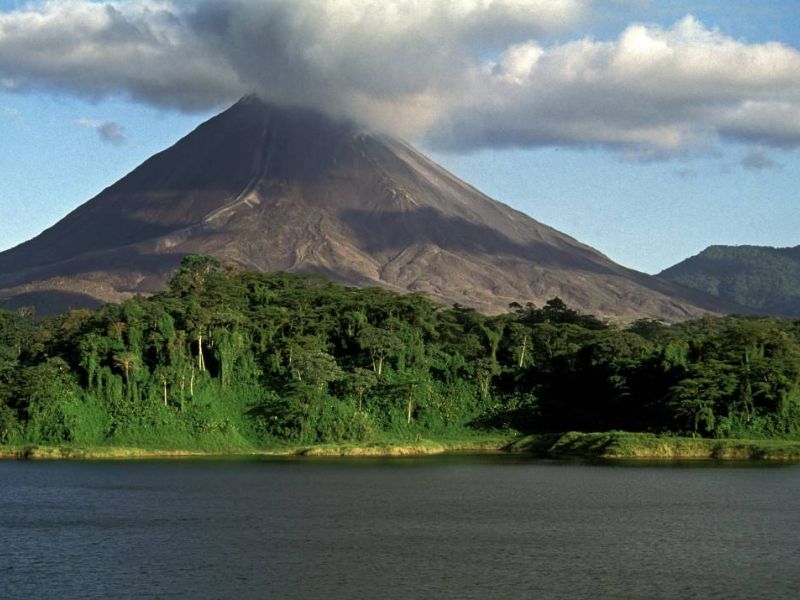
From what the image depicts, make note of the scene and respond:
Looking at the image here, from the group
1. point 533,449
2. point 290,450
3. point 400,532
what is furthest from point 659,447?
point 400,532

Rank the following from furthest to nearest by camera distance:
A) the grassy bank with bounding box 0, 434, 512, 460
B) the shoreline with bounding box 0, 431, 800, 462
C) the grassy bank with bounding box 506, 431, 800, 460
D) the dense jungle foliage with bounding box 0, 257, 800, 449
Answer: the dense jungle foliage with bounding box 0, 257, 800, 449, the grassy bank with bounding box 0, 434, 512, 460, the shoreline with bounding box 0, 431, 800, 462, the grassy bank with bounding box 506, 431, 800, 460

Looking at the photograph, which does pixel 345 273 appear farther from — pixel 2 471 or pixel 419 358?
pixel 2 471

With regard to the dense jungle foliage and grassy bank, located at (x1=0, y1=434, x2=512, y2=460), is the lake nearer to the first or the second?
grassy bank, located at (x1=0, y1=434, x2=512, y2=460)

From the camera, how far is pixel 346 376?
64.2 metres

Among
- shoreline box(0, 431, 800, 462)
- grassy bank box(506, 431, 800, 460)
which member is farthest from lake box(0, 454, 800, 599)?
shoreline box(0, 431, 800, 462)

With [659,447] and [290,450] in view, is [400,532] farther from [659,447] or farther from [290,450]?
[290,450]

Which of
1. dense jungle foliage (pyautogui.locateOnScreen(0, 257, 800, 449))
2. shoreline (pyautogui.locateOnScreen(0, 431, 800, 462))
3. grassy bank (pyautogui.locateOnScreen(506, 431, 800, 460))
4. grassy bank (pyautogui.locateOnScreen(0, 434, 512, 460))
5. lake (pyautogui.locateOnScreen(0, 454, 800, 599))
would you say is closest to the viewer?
lake (pyautogui.locateOnScreen(0, 454, 800, 599))

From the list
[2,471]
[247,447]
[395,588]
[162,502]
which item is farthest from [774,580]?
[247,447]

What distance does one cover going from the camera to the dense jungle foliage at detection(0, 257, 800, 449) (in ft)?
198

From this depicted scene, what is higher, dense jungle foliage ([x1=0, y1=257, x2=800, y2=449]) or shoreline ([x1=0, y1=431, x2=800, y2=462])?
dense jungle foliage ([x1=0, y1=257, x2=800, y2=449])

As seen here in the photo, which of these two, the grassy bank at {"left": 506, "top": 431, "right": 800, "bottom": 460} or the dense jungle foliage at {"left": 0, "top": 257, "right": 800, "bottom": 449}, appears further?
the dense jungle foliage at {"left": 0, "top": 257, "right": 800, "bottom": 449}

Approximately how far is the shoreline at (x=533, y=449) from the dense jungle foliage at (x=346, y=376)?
1.21m

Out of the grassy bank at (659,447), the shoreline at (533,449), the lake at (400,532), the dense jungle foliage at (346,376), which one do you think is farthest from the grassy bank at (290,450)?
the lake at (400,532)

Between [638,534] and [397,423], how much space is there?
104ft
